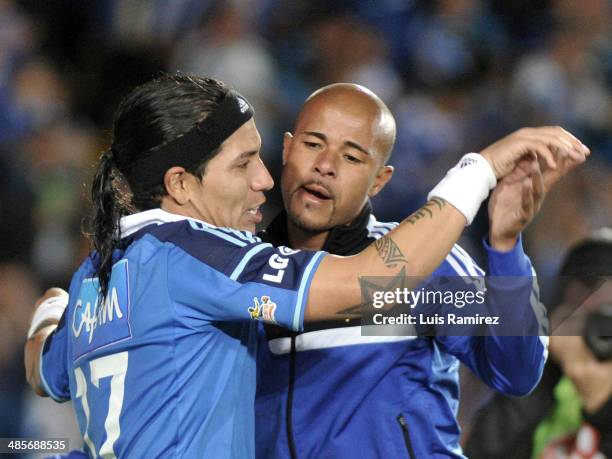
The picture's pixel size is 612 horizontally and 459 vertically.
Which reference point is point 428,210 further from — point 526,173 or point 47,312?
point 47,312

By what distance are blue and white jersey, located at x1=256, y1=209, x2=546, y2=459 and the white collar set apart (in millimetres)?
571

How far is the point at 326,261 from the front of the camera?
2148mm

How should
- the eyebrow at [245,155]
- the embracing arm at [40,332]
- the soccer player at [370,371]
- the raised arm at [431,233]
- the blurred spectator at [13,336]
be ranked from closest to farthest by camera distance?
1. the raised arm at [431,233]
2. the eyebrow at [245,155]
3. the soccer player at [370,371]
4. the embracing arm at [40,332]
5. the blurred spectator at [13,336]

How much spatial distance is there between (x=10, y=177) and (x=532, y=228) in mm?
3023

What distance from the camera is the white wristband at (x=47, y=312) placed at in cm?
285

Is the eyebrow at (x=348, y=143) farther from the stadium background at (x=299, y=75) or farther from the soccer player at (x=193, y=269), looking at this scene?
the stadium background at (x=299, y=75)

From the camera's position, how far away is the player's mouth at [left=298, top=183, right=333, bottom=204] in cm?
279

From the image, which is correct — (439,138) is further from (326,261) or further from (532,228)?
(326,261)

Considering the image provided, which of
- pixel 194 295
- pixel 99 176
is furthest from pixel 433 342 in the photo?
pixel 99 176

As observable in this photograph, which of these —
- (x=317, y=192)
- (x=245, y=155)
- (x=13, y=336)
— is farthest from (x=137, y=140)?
(x=13, y=336)

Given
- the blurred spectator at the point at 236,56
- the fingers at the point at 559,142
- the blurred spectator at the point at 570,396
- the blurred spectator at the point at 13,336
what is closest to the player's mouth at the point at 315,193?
the fingers at the point at 559,142

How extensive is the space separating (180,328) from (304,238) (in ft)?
2.50

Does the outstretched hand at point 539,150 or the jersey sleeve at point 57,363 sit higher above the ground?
the outstretched hand at point 539,150

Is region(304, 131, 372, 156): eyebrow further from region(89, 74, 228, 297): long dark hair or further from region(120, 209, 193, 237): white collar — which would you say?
region(120, 209, 193, 237): white collar
